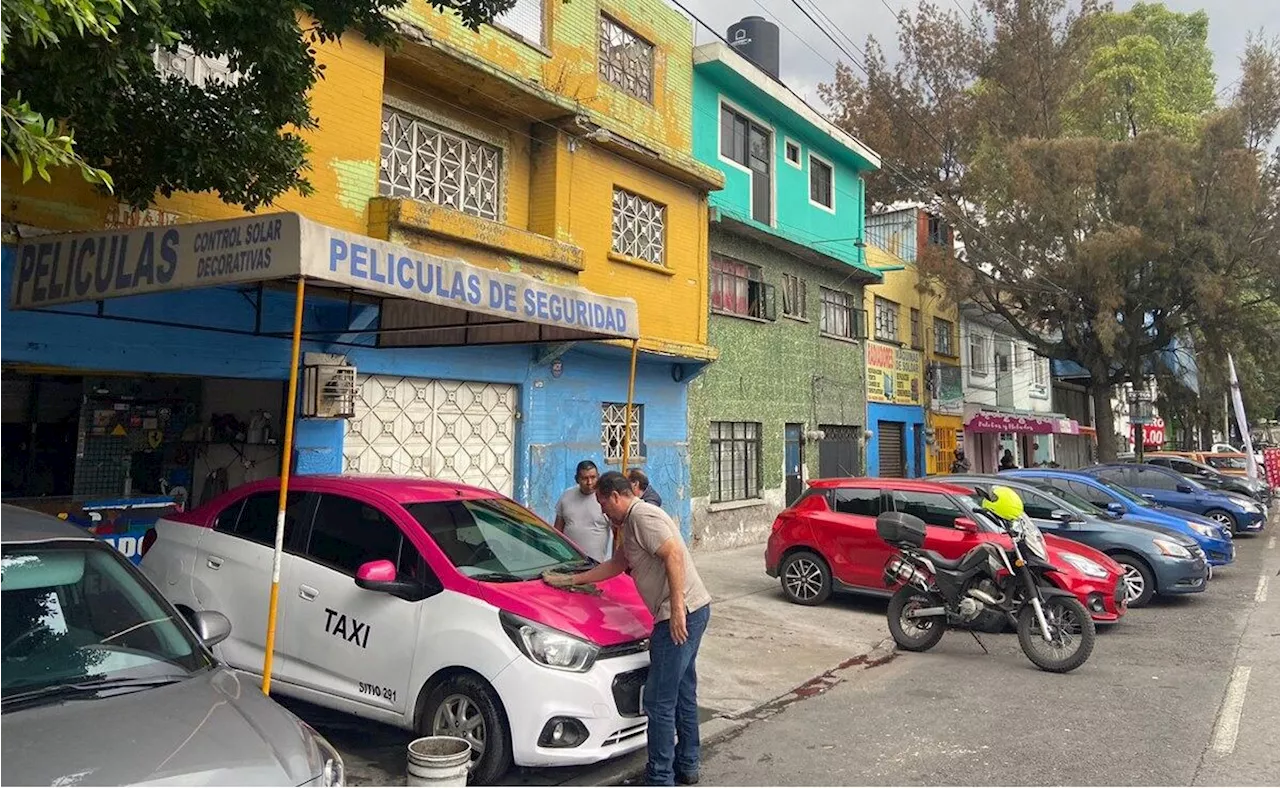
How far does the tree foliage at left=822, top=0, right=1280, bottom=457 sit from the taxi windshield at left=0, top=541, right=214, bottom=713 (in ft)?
70.7

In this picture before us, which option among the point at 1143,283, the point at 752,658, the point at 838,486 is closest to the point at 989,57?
the point at 1143,283

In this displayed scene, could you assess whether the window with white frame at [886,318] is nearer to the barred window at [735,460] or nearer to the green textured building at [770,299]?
the green textured building at [770,299]

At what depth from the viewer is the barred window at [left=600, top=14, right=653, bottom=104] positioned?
1239 cm

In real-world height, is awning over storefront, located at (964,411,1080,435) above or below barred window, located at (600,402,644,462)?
above

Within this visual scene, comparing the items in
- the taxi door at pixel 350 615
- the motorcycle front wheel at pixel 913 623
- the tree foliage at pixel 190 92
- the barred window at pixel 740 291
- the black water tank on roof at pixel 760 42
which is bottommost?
the motorcycle front wheel at pixel 913 623

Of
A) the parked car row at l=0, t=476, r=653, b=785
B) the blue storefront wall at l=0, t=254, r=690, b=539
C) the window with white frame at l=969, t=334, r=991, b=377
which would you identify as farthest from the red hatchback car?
the window with white frame at l=969, t=334, r=991, b=377

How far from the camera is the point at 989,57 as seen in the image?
27453 millimetres

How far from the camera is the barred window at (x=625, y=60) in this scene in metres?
12.4

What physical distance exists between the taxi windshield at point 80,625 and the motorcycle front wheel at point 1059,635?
653cm

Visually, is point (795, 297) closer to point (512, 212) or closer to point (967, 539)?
point (512, 212)

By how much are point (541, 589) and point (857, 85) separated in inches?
1192

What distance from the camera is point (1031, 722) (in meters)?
5.88

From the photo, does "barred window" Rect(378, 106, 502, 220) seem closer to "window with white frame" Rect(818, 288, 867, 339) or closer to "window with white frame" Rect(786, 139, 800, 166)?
"window with white frame" Rect(786, 139, 800, 166)

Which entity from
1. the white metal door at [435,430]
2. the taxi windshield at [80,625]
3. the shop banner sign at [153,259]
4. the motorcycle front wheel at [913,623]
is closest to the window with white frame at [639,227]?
the white metal door at [435,430]
